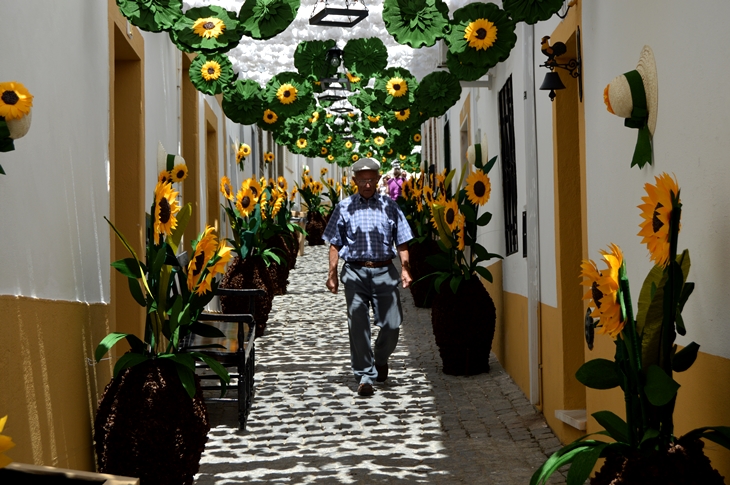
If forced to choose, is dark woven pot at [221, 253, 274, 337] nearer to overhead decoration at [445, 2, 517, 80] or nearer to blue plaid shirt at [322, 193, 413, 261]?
blue plaid shirt at [322, 193, 413, 261]

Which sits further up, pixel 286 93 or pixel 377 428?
pixel 286 93

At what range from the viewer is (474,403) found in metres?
6.40

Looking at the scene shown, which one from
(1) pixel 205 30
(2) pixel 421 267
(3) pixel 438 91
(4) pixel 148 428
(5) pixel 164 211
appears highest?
(1) pixel 205 30

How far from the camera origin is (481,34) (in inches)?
198

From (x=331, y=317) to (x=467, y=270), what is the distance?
13.1ft

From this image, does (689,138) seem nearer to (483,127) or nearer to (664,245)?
(664,245)

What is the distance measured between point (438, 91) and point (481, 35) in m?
2.32

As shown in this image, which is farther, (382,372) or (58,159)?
(382,372)

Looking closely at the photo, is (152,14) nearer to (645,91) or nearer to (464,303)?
(645,91)

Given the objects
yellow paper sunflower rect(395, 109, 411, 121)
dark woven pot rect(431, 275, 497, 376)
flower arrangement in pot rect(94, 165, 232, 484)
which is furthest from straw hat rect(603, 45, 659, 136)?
yellow paper sunflower rect(395, 109, 411, 121)

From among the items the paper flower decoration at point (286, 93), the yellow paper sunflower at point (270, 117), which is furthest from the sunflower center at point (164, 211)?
the yellow paper sunflower at point (270, 117)

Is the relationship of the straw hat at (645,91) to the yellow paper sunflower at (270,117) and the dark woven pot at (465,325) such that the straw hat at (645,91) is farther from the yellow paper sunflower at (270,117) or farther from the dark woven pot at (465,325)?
the yellow paper sunflower at (270,117)

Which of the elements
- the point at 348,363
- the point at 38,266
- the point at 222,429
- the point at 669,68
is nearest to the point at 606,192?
the point at 669,68

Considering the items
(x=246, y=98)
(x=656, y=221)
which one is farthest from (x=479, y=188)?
(x=656, y=221)
